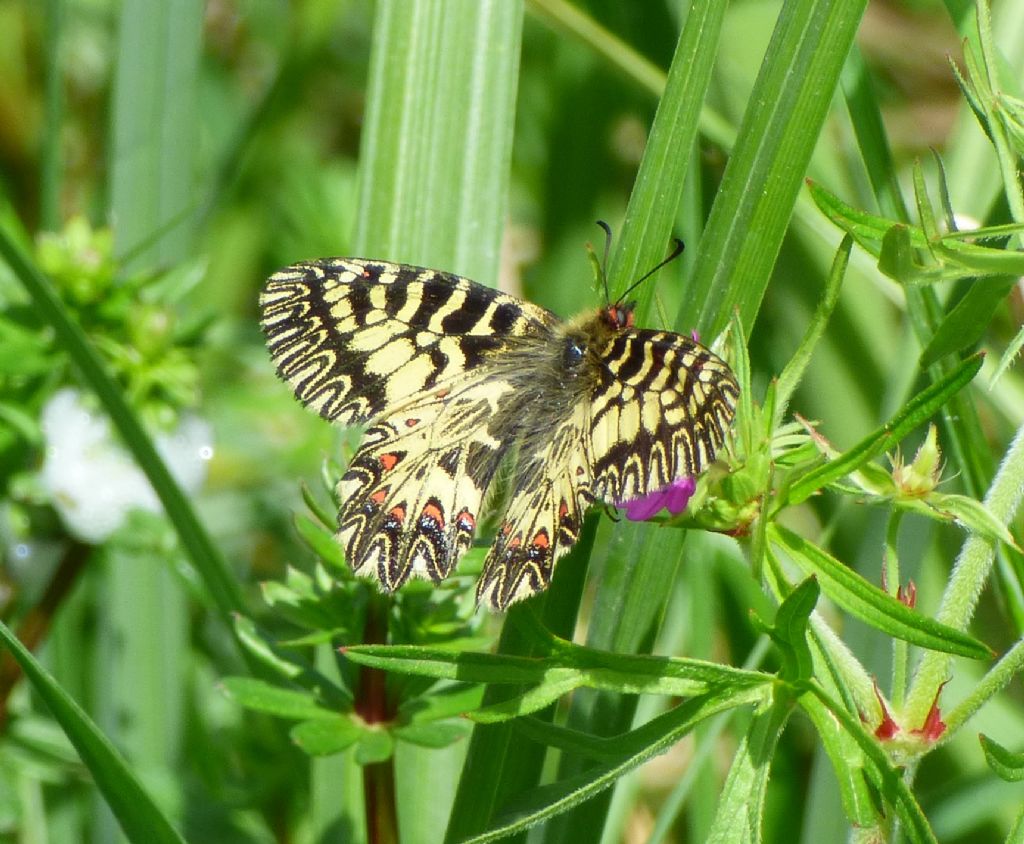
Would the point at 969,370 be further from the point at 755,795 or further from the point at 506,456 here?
the point at 506,456

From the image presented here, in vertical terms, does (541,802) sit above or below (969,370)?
below

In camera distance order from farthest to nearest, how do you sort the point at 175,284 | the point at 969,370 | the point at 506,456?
the point at 175,284
the point at 506,456
the point at 969,370

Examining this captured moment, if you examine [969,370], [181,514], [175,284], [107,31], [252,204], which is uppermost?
[107,31]

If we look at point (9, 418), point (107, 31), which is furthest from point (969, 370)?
point (107, 31)

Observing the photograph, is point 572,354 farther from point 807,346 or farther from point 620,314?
point 807,346

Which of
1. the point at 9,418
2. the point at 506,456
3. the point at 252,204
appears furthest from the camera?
the point at 252,204

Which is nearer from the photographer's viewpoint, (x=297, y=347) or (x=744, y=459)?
(x=744, y=459)
